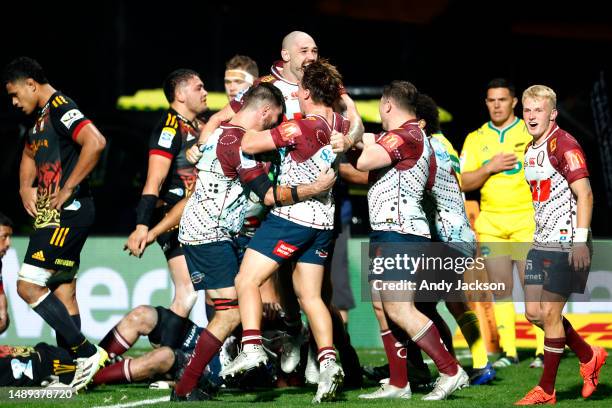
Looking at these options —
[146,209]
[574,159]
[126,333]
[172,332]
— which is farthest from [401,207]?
[126,333]

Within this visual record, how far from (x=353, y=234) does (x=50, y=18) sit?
22.2ft

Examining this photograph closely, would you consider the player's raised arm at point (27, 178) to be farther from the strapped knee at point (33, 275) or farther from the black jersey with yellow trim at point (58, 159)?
the strapped knee at point (33, 275)

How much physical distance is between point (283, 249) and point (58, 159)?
7.02ft

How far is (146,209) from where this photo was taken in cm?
848

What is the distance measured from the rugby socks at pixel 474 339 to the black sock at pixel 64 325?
292 centimetres

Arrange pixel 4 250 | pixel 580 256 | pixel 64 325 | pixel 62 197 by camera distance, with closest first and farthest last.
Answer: pixel 580 256 → pixel 64 325 → pixel 62 197 → pixel 4 250

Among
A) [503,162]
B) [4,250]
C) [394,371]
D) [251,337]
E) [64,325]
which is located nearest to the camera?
[251,337]

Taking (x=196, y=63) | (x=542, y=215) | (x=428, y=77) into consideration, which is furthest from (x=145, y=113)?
(x=542, y=215)

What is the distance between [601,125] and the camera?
1473 cm

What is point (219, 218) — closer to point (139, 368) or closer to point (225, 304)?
point (225, 304)

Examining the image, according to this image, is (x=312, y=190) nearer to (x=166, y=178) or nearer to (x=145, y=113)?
(x=166, y=178)

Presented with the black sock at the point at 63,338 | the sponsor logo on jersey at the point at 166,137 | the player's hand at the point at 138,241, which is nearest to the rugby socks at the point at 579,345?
the player's hand at the point at 138,241

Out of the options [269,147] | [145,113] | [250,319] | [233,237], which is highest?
[145,113]

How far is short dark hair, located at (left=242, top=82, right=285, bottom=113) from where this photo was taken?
781 centimetres
